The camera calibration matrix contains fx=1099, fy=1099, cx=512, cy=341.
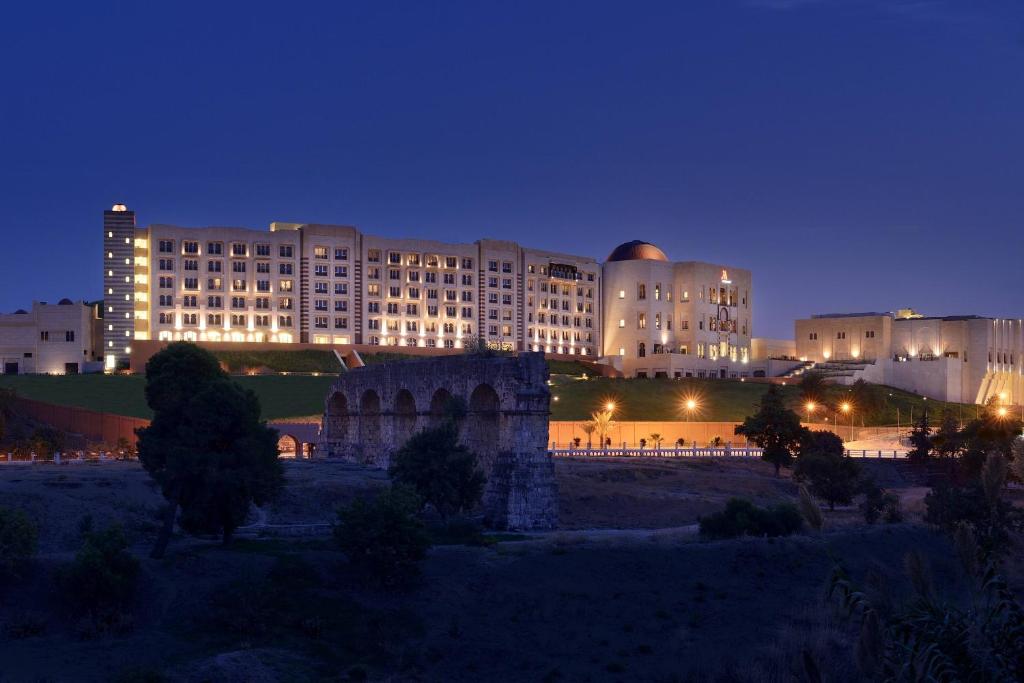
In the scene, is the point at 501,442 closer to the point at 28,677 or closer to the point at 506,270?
the point at 28,677

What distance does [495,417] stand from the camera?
47125mm

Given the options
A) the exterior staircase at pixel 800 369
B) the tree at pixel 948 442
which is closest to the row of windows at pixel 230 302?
the exterior staircase at pixel 800 369

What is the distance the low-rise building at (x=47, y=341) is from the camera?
11194 centimetres

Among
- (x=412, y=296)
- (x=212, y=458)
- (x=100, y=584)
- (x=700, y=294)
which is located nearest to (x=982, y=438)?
(x=700, y=294)

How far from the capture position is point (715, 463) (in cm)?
7194

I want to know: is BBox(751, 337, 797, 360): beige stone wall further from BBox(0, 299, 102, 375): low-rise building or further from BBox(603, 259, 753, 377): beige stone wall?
BBox(0, 299, 102, 375): low-rise building

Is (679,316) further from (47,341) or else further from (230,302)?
(47,341)

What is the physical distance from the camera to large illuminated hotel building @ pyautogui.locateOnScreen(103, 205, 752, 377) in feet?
383

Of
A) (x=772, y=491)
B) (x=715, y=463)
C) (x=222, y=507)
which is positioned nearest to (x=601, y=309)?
(x=715, y=463)

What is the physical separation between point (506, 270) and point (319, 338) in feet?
83.4

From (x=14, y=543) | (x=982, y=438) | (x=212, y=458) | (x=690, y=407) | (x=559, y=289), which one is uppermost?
(x=559, y=289)

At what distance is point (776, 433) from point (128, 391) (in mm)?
52138

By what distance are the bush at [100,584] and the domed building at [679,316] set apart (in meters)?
102

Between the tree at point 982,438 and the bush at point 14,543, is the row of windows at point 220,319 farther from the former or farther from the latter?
the bush at point 14,543
